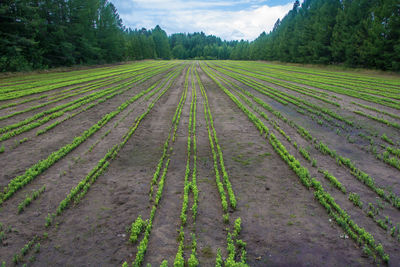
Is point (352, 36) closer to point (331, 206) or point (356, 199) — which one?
point (356, 199)

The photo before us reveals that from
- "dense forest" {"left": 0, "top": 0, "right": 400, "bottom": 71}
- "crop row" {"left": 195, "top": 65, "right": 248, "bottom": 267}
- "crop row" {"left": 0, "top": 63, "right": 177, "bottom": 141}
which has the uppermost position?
"dense forest" {"left": 0, "top": 0, "right": 400, "bottom": 71}

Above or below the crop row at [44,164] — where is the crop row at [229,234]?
below

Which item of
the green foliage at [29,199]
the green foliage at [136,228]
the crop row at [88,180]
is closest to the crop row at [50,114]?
the crop row at [88,180]

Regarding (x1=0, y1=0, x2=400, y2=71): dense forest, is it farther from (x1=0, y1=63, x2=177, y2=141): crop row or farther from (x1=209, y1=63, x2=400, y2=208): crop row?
(x1=209, y1=63, x2=400, y2=208): crop row

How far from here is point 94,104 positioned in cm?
1509

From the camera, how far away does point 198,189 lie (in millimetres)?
6543

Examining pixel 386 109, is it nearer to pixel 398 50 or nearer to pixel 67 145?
pixel 67 145

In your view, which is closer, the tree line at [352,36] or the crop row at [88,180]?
the crop row at [88,180]

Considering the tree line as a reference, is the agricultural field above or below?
Result: below

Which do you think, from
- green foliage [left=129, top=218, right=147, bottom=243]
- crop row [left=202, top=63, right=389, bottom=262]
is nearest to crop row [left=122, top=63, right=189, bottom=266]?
green foliage [left=129, top=218, right=147, bottom=243]

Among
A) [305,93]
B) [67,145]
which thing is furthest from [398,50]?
[67,145]

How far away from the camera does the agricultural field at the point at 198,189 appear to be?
4.56m

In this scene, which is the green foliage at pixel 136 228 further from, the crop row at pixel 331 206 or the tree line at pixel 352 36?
the tree line at pixel 352 36

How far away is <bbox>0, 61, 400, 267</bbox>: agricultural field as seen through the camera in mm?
Result: 4559
